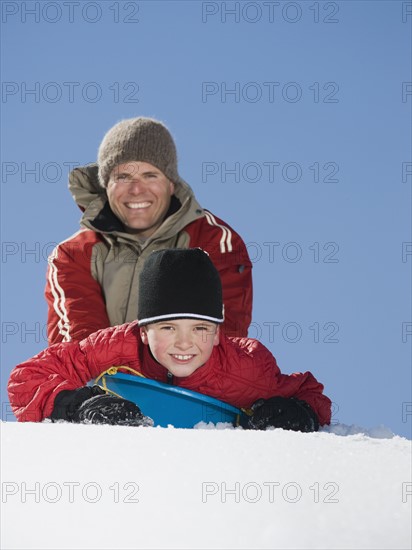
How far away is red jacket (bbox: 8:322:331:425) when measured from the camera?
3.09 metres

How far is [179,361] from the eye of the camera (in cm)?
302

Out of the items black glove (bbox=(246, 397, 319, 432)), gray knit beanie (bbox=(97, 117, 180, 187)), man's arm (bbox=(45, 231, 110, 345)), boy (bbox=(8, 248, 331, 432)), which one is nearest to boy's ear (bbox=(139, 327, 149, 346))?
boy (bbox=(8, 248, 331, 432))

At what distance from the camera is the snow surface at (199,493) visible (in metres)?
1.34

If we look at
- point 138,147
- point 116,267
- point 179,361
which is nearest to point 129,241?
point 116,267

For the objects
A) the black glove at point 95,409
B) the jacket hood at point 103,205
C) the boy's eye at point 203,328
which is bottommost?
the black glove at point 95,409

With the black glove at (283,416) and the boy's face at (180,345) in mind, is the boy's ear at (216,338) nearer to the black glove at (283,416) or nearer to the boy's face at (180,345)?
the boy's face at (180,345)

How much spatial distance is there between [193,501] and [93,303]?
8.61 ft

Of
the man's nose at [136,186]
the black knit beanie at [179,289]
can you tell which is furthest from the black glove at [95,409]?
the man's nose at [136,186]

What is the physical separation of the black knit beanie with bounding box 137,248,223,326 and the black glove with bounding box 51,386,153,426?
1.16 feet

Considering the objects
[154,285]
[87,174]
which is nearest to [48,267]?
[87,174]

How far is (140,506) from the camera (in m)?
1.45

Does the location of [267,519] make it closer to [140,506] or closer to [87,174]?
[140,506]

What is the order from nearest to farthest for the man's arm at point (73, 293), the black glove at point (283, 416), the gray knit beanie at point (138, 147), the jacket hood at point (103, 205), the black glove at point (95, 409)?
1. the black glove at point (95, 409)
2. the black glove at point (283, 416)
3. the man's arm at point (73, 293)
4. the jacket hood at point (103, 205)
5. the gray knit beanie at point (138, 147)

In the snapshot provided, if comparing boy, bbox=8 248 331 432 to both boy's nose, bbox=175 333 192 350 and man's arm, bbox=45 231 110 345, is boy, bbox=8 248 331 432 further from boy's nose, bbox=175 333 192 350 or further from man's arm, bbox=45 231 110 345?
man's arm, bbox=45 231 110 345
